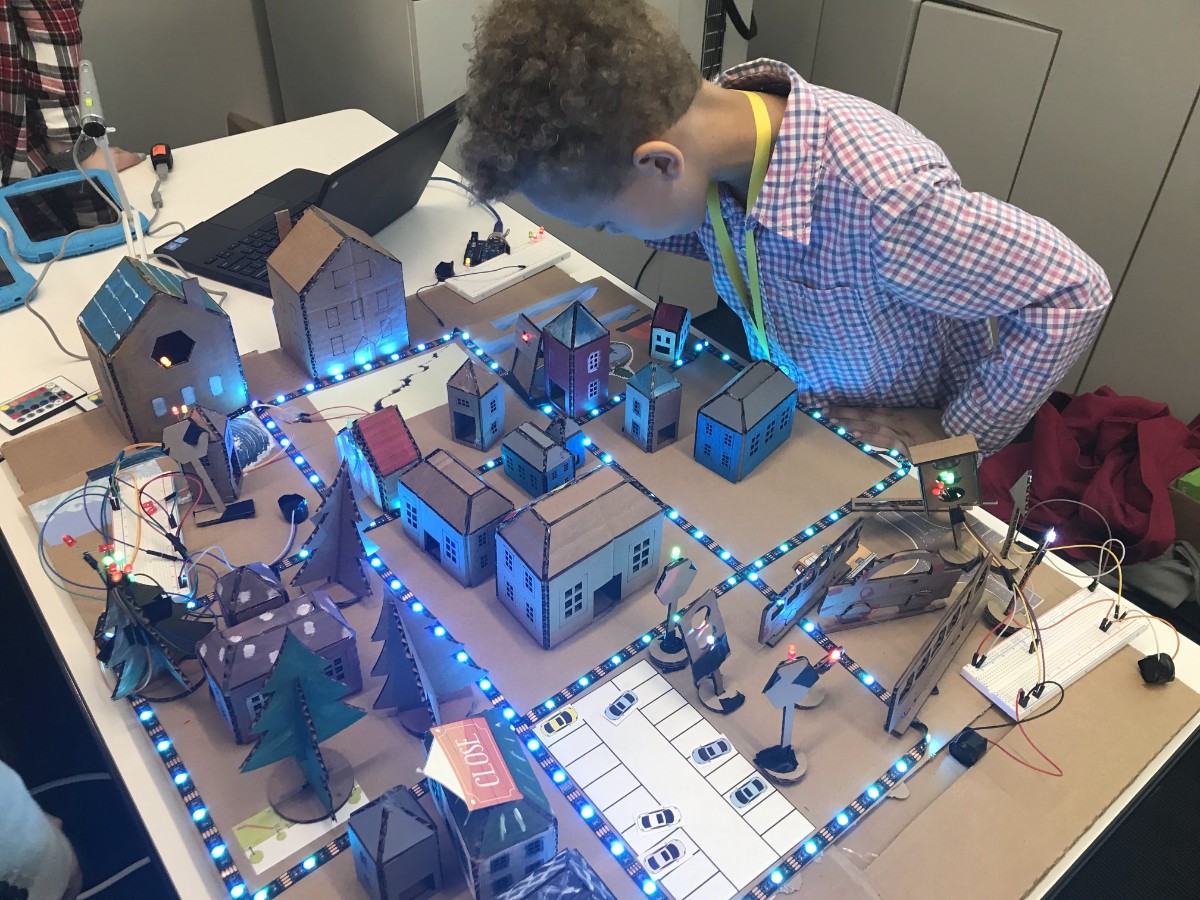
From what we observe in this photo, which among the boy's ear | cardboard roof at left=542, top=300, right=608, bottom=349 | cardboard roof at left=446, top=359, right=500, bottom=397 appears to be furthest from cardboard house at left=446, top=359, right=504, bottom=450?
the boy's ear

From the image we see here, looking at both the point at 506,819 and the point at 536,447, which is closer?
the point at 506,819

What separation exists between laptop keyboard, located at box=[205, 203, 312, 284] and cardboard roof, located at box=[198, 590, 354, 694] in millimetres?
753

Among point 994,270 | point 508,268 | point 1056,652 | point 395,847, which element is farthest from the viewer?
point 508,268

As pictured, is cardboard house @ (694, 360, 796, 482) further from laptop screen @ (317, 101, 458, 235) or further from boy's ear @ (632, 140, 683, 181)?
laptop screen @ (317, 101, 458, 235)

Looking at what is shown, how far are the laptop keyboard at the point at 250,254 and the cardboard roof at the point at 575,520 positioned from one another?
2.56ft

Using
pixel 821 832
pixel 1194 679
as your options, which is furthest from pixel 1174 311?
pixel 821 832

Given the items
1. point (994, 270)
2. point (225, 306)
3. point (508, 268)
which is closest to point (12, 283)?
point (225, 306)

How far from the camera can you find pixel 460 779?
701 mm

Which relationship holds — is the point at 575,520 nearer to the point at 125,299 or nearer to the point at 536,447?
the point at 536,447

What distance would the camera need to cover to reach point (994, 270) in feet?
3.46

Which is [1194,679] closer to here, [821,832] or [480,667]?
[821,832]

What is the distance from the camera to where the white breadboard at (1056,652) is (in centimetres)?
92

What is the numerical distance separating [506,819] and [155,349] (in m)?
0.73

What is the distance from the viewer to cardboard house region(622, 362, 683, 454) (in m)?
1.13
